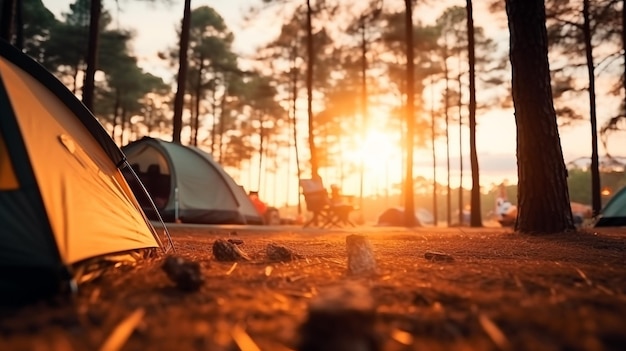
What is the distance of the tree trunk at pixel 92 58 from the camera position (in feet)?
33.5

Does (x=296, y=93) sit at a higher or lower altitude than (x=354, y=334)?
higher

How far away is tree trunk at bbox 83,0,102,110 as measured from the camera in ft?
33.5

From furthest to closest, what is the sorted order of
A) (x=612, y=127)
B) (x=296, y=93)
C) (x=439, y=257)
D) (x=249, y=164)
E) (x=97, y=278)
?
1. (x=249, y=164)
2. (x=296, y=93)
3. (x=612, y=127)
4. (x=439, y=257)
5. (x=97, y=278)

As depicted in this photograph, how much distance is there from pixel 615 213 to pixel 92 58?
12848 millimetres

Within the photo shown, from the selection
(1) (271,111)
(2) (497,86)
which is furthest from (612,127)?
(1) (271,111)

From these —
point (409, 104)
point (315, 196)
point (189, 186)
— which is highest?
point (409, 104)

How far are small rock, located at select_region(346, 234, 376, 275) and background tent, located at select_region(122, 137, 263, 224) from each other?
7.43 m

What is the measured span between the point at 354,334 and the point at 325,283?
1167mm

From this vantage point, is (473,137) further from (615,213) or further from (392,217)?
(392,217)

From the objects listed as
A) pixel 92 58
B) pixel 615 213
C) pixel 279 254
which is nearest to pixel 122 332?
pixel 279 254

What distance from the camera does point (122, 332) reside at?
4.73 feet

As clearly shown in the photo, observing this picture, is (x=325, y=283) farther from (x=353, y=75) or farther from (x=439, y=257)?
(x=353, y=75)

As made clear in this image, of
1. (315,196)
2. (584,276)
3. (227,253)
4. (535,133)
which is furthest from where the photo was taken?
(315,196)

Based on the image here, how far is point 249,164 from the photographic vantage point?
35375 mm
